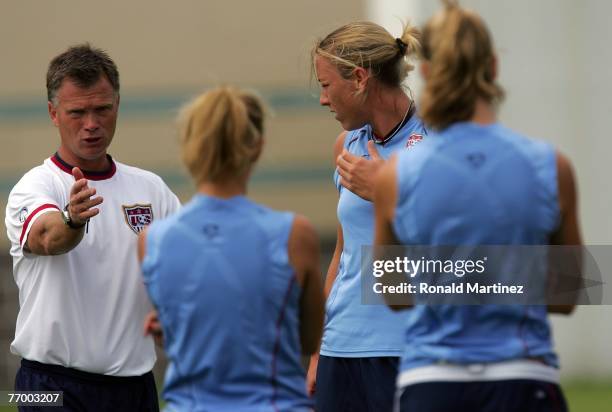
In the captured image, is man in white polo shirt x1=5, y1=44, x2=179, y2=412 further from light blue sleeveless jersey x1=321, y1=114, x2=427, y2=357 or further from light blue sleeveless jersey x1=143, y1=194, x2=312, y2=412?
light blue sleeveless jersey x1=143, y1=194, x2=312, y2=412

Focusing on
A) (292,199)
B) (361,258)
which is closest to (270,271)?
(361,258)

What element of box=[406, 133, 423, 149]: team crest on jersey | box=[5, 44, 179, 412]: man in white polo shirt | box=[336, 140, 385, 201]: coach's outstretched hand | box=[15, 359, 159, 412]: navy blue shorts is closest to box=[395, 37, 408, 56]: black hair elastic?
box=[406, 133, 423, 149]: team crest on jersey

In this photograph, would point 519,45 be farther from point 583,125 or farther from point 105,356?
point 105,356

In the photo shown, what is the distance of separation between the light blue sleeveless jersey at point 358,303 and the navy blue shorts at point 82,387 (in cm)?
76

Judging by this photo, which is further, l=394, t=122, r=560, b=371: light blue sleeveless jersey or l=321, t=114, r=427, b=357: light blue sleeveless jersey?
l=321, t=114, r=427, b=357: light blue sleeveless jersey

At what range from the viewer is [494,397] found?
3115 millimetres

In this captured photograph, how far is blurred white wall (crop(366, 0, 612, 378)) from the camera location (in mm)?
9094

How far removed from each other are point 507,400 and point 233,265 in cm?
79

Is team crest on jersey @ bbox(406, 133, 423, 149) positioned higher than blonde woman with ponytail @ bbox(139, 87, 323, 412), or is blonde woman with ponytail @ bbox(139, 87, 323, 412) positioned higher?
team crest on jersey @ bbox(406, 133, 423, 149)

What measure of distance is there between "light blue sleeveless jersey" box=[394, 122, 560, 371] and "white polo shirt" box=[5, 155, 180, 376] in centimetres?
156

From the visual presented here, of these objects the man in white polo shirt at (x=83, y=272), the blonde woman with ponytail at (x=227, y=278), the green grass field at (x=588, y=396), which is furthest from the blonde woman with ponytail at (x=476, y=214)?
the green grass field at (x=588, y=396)

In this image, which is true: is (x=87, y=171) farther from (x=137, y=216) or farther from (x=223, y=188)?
(x=223, y=188)

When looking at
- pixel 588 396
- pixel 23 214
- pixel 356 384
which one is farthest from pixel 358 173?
pixel 588 396

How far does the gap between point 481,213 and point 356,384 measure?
61.9 inches
